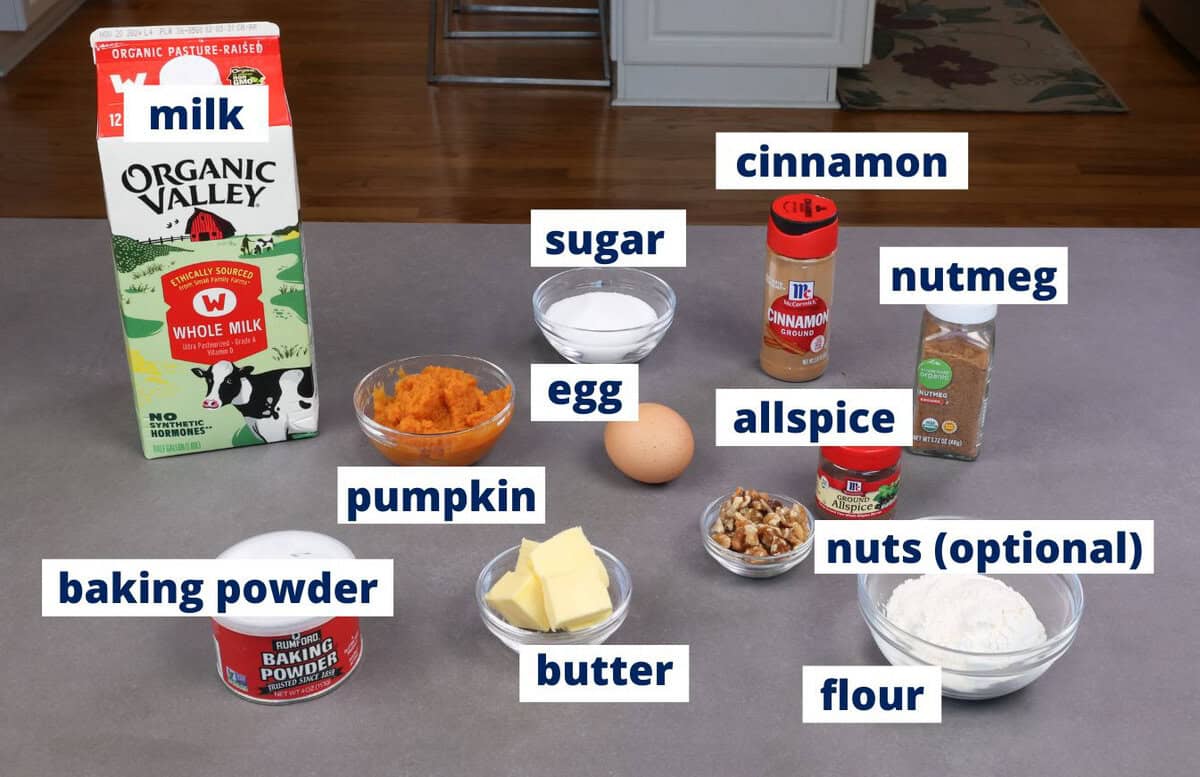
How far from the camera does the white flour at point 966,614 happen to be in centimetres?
109

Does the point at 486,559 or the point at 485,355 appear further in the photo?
the point at 485,355

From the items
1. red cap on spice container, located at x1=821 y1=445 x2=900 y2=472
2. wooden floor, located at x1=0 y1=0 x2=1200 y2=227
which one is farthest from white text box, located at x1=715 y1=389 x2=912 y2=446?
wooden floor, located at x1=0 y1=0 x2=1200 y2=227

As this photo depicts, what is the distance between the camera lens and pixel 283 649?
42.1 inches

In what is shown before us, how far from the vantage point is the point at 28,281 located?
1724 millimetres

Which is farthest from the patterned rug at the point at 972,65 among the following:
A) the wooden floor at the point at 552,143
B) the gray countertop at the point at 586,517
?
the gray countertop at the point at 586,517

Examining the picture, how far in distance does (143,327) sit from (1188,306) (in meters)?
1.24

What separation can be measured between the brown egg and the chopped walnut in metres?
0.08

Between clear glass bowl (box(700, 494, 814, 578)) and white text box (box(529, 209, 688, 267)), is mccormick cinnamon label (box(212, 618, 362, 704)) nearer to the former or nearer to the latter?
clear glass bowl (box(700, 494, 814, 578))

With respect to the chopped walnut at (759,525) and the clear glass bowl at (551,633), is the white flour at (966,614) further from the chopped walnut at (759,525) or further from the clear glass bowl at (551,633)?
the clear glass bowl at (551,633)

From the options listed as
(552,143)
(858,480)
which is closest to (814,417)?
(858,480)

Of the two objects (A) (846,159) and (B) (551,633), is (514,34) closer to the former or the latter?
(A) (846,159)

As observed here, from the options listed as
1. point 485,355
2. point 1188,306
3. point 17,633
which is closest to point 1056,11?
point 1188,306

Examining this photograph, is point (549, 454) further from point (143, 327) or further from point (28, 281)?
point (28, 281)

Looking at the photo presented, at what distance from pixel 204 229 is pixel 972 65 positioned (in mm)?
3402
